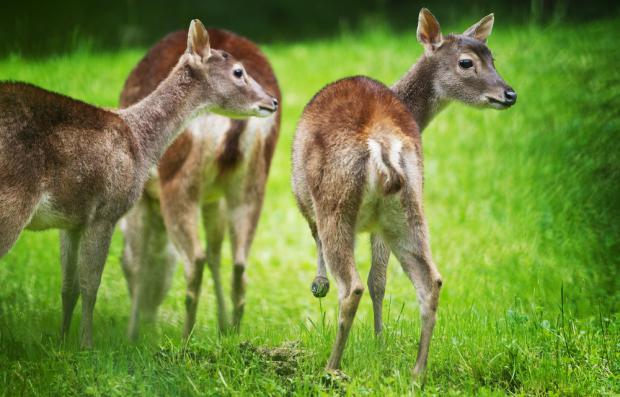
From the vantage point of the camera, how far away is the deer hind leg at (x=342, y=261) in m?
5.05

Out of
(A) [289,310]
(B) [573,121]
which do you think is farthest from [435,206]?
(A) [289,310]

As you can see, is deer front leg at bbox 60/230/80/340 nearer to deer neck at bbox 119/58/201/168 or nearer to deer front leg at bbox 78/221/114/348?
deer front leg at bbox 78/221/114/348

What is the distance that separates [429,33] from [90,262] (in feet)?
8.98

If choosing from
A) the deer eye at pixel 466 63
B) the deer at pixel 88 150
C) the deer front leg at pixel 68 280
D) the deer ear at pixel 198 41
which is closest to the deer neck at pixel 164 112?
the deer at pixel 88 150

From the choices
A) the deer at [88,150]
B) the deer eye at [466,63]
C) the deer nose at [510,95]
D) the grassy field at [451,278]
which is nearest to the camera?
the grassy field at [451,278]

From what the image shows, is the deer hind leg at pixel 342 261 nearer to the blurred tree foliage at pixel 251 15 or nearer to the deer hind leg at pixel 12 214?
the deer hind leg at pixel 12 214

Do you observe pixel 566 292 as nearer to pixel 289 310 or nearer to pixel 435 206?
pixel 289 310

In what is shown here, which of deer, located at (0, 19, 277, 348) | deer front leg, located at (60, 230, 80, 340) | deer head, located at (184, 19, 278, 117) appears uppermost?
deer head, located at (184, 19, 278, 117)

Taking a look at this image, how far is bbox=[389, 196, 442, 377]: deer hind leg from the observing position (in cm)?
504

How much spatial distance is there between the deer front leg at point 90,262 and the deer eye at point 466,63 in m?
2.53

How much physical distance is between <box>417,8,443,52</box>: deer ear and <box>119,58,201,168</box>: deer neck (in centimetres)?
159

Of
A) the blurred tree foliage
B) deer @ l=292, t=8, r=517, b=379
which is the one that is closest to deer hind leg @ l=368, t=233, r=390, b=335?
deer @ l=292, t=8, r=517, b=379

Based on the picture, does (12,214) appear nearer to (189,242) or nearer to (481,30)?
(189,242)

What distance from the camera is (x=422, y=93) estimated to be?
660cm
